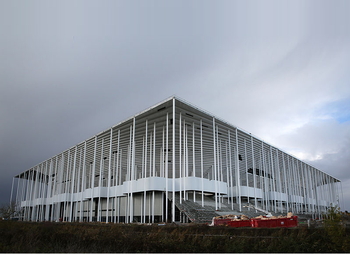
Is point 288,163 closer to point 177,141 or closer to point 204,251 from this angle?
point 177,141

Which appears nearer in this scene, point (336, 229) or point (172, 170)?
point (336, 229)

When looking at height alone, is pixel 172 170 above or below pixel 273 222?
above

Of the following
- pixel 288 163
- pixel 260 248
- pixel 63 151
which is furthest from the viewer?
pixel 288 163

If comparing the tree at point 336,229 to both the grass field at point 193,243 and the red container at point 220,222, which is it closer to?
the grass field at point 193,243

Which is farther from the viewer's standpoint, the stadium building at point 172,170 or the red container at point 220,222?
the stadium building at point 172,170

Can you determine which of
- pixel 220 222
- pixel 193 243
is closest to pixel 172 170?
pixel 220 222

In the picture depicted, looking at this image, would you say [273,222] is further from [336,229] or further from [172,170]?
[172,170]

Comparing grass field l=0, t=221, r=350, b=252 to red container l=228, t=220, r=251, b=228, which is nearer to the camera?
grass field l=0, t=221, r=350, b=252

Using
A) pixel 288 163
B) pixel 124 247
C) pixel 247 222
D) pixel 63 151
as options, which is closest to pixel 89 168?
pixel 63 151

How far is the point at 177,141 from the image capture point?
4219cm

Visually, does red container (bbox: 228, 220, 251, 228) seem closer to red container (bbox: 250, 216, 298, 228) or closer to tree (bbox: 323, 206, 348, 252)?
red container (bbox: 250, 216, 298, 228)

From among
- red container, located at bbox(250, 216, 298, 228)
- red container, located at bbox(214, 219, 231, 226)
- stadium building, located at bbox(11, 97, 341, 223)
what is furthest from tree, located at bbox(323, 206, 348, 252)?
stadium building, located at bbox(11, 97, 341, 223)

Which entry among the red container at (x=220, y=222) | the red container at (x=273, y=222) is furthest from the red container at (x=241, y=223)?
the red container at (x=220, y=222)

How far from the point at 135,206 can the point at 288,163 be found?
37.2 metres
